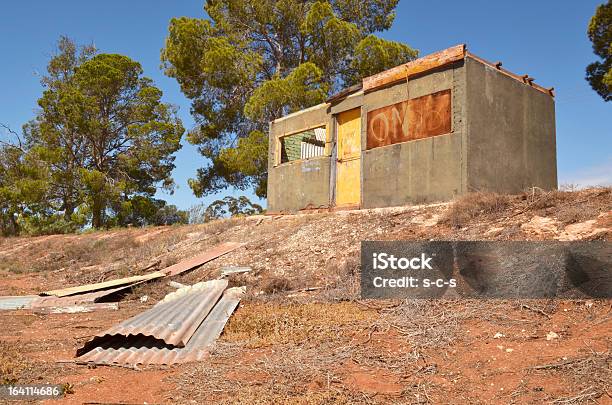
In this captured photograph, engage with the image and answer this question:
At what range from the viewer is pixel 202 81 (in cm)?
2361

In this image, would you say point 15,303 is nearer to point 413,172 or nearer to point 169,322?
point 169,322

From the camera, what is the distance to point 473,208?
8938 millimetres

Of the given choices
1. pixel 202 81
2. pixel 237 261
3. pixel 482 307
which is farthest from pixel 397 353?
pixel 202 81

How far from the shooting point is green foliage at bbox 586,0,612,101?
1808 centimetres

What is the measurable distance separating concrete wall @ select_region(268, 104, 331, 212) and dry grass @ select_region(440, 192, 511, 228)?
16.8 ft

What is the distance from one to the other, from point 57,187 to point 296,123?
1516 centimetres

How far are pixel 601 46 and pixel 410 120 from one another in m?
11.7

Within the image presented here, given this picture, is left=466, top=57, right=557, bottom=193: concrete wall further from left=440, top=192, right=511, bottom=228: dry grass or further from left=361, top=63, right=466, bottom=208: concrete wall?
left=440, top=192, right=511, bottom=228: dry grass

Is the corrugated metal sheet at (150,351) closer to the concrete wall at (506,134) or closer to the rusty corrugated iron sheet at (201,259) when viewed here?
the rusty corrugated iron sheet at (201,259)

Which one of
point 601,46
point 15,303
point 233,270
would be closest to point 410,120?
point 233,270

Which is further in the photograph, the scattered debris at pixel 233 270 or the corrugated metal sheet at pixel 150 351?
the scattered debris at pixel 233 270

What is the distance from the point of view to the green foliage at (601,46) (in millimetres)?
18078

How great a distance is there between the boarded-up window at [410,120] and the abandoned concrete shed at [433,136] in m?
0.02

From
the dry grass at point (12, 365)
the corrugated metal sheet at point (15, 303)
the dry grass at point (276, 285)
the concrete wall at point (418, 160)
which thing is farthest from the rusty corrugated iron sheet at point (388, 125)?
the dry grass at point (12, 365)
